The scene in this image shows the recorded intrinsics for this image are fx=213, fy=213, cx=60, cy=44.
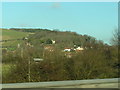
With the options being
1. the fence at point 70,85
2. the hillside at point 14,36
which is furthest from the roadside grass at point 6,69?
the fence at point 70,85

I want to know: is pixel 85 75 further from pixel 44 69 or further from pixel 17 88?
pixel 17 88

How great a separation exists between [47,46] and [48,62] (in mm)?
562

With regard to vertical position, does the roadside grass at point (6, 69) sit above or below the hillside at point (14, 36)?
below

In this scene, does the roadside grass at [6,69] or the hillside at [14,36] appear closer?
the hillside at [14,36]

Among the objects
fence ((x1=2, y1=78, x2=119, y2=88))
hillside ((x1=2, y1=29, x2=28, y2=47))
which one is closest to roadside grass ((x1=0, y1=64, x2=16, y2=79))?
hillside ((x1=2, y1=29, x2=28, y2=47))

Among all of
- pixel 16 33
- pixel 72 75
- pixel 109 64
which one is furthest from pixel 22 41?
pixel 109 64

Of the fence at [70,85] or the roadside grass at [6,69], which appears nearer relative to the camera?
the fence at [70,85]

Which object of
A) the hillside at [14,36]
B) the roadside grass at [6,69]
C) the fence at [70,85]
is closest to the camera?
the fence at [70,85]

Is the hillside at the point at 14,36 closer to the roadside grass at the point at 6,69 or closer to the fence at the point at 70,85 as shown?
the roadside grass at the point at 6,69

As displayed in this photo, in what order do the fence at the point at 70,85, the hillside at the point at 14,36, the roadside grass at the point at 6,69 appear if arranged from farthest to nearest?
1. the roadside grass at the point at 6,69
2. the hillside at the point at 14,36
3. the fence at the point at 70,85

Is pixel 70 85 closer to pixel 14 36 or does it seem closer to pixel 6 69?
pixel 6 69

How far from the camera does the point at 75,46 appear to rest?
5.07m

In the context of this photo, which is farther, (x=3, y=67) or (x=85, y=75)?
(x=85, y=75)

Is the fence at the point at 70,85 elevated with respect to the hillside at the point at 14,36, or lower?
lower
